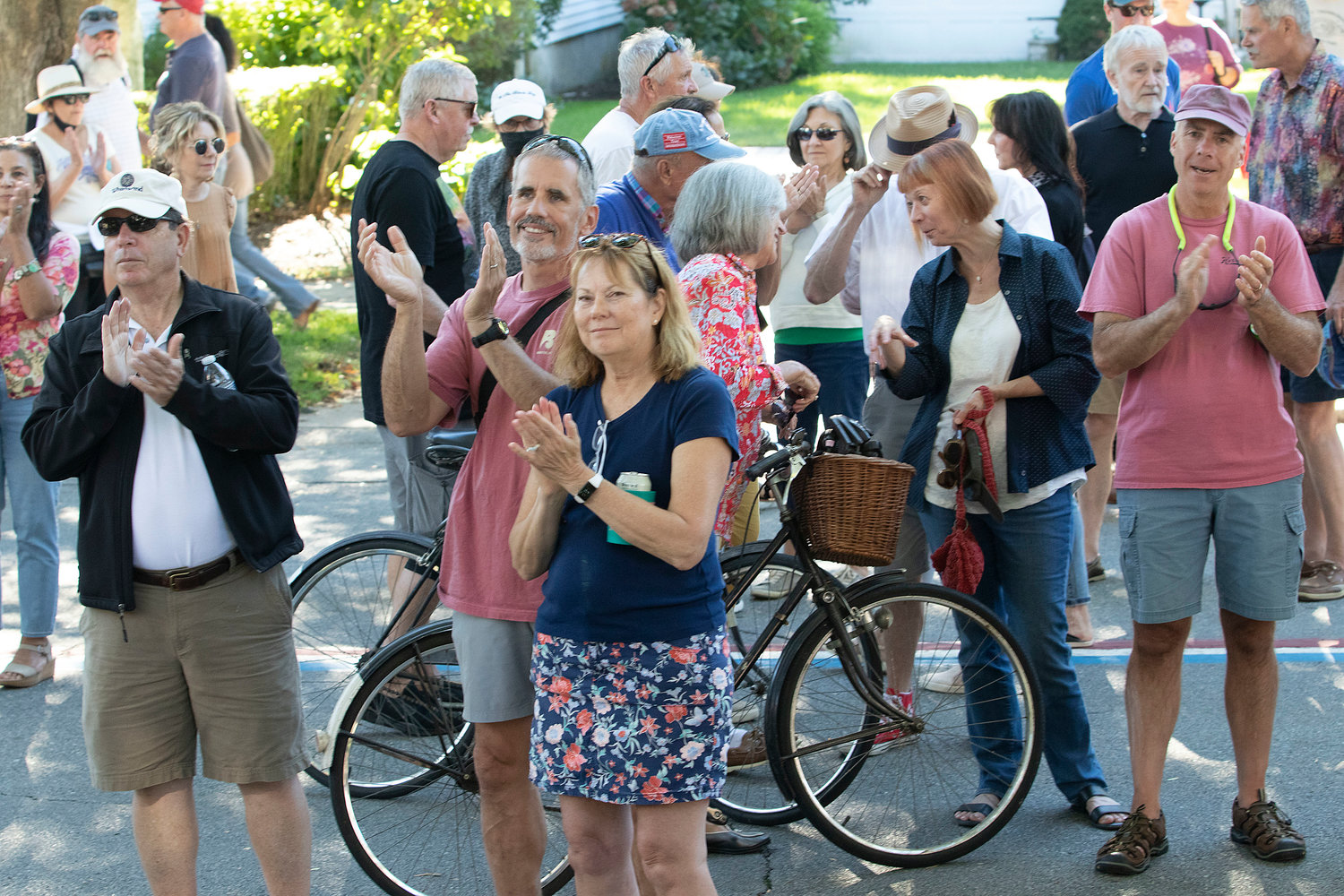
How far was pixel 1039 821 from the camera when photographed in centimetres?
417

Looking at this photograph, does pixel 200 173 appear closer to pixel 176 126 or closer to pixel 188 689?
pixel 176 126

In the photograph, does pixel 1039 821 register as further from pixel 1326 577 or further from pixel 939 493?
pixel 1326 577

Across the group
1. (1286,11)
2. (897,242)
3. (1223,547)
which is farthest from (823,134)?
(1223,547)

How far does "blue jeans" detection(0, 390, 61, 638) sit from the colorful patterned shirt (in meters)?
5.44

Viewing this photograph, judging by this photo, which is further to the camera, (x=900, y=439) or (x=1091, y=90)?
(x=1091, y=90)

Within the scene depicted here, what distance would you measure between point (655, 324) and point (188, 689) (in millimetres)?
1493

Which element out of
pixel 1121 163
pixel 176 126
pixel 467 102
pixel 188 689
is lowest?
pixel 188 689

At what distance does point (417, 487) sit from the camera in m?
4.98

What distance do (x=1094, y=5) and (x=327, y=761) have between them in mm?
27207

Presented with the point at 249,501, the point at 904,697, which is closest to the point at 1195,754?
the point at 904,697

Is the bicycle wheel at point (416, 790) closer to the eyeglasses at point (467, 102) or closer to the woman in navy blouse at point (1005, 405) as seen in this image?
the woman in navy blouse at point (1005, 405)

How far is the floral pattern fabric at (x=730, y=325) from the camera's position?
371cm

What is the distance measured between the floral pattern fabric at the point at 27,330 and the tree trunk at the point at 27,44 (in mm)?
4667

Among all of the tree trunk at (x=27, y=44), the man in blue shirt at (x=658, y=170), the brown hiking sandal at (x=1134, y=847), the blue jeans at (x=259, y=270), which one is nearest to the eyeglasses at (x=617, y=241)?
the man in blue shirt at (x=658, y=170)
